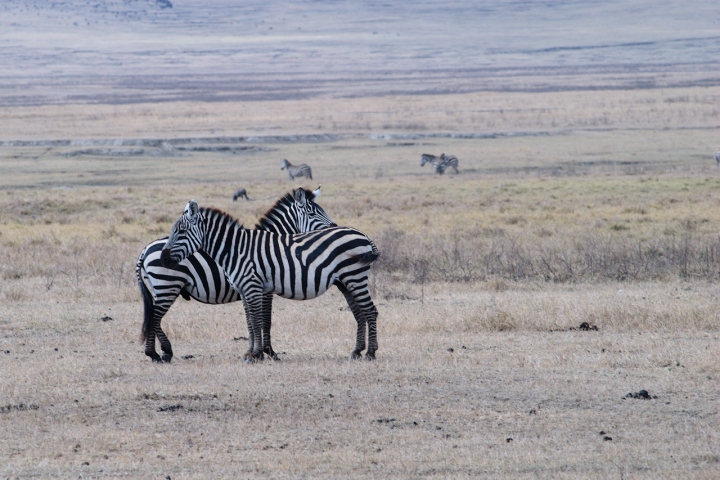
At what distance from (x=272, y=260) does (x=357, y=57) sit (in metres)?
155

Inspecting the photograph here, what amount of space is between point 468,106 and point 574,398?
215 feet

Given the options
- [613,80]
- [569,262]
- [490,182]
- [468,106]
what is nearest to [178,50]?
[613,80]

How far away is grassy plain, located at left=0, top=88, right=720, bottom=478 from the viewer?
6.56 m

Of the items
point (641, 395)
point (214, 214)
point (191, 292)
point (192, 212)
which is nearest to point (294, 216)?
point (214, 214)

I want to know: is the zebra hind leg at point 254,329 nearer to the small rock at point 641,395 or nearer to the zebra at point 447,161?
the small rock at point 641,395

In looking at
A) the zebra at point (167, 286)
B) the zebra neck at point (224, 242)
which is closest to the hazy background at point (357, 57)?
A: the zebra at point (167, 286)

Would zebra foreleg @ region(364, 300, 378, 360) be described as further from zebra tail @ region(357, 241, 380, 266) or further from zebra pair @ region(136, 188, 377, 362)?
zebra tail @ region(357, 241, 380, 266)

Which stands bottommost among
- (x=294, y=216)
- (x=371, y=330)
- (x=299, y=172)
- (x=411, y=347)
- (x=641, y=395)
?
(x=411, y=347)

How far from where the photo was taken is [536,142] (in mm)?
47125

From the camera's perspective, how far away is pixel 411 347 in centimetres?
1021

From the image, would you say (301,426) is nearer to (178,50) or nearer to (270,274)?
(270,274)

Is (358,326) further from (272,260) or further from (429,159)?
(429,159)

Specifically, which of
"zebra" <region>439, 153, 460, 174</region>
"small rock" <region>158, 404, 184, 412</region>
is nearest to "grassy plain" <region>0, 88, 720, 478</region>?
"small rock" <region>158, 404, 184, 412</region>

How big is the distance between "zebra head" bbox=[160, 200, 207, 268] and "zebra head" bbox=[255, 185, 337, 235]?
135cm
